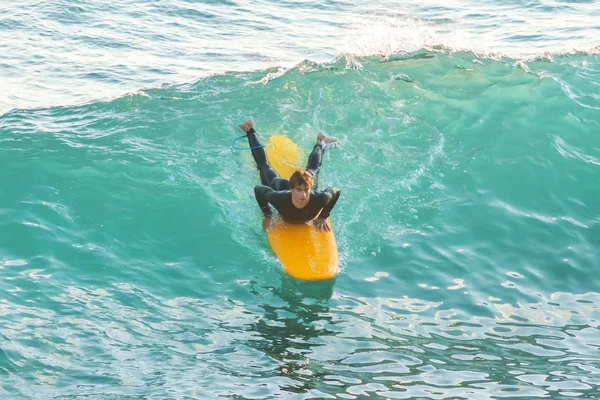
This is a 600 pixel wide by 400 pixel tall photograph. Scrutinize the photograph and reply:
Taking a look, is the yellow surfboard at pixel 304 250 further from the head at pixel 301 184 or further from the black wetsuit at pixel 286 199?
the head at pixel 301 184

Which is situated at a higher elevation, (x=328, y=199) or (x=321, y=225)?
(x=328, y=199)

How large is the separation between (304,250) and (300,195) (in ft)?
2.27

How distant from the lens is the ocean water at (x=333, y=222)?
7.05 meters

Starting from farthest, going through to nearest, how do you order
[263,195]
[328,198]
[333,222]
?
[333,222]
[263,195]
[328,198]

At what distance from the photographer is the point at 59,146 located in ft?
37.6

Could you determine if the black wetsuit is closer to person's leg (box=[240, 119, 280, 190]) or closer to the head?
person's leg (box=[240, 119, 280, 190])

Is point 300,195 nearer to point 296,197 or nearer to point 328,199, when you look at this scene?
point 296,197

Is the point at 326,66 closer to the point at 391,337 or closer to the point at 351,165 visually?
the point at 351,165

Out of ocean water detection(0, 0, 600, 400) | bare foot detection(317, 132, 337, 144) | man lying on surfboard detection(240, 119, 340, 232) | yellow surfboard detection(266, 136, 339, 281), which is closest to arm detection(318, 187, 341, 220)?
man lying on surfboard detection(240, 119, 340, 232)

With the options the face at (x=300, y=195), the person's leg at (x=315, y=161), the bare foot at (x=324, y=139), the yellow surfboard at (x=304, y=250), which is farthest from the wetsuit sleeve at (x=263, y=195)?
the bare foot at (x=324, y=139)

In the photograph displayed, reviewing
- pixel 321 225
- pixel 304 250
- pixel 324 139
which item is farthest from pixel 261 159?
pixel 304 250

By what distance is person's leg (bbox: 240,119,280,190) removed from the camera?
32.2 feet

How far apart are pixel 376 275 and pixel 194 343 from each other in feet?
8.29

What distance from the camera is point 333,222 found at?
974 cm
